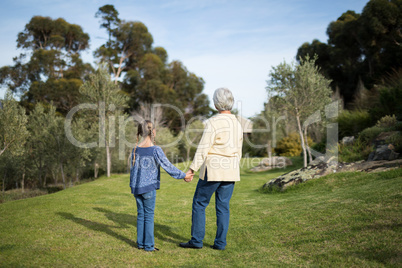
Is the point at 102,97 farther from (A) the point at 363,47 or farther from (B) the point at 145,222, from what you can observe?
(A) the point at 363,47

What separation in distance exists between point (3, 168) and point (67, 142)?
5594 millimetres

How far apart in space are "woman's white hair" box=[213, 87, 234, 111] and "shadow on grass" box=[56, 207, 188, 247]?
8.11ft

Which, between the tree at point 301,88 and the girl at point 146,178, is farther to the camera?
the tree at point 301,88

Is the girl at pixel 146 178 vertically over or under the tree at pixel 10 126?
under

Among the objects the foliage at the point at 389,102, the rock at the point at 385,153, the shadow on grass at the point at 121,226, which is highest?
the foliage at the point at 389,102

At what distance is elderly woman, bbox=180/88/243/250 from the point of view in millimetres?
4777

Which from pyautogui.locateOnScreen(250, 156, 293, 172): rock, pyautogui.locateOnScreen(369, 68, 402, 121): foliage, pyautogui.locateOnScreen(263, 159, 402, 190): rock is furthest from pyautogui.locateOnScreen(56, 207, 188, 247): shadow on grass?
pyautogui.locateOnScreen(369, 68, 402, 121): foliage

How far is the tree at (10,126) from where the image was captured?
48.4 ft

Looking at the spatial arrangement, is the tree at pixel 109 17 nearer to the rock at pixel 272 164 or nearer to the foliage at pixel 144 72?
the foliage at pixel 144 72

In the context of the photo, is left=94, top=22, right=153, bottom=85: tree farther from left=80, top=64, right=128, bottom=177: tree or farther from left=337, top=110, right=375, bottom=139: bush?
left=337, top=110, right=375, bottom=139: bush

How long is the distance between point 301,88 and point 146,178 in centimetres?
1321

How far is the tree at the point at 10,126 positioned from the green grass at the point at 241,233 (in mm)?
7391

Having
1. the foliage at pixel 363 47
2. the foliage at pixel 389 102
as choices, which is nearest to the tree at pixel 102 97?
the foliage at pixel 389 102

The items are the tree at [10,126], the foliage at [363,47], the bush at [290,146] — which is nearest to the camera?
the tree at [10,126]
